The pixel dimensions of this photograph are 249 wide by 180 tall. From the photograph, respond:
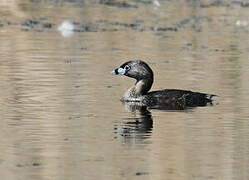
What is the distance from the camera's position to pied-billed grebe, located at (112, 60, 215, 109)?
1563 centimetres


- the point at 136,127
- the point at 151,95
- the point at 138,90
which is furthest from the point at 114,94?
the point at 136,127

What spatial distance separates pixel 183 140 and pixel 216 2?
23271 mm

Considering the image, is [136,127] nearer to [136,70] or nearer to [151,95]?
[151,95]

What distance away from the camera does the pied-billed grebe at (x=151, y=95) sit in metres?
15.6

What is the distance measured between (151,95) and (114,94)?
25.5 inches

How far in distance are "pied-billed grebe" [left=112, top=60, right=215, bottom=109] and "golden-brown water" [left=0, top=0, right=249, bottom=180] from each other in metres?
0.29

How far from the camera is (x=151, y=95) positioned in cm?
1622

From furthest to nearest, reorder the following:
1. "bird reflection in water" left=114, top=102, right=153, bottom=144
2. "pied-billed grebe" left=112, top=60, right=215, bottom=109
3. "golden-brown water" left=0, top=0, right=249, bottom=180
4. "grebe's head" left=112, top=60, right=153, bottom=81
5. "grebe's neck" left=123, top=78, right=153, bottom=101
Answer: "grebe's head" left=112, top=60, right=153, bottom=81, "grebe's neck" left=123, top=78, right=153, bottom=101, "pied-billed grebe" left=112, top=60, right=215, bottom=109, "bird reflection in water" left=114, top=102, right=153, bottom=144, "golden-brown water" left=0, top=0, right=249, bottom=180

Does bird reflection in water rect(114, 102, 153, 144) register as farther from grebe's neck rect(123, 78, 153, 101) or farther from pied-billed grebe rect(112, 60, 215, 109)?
grebe's neck rect(123, 78, 153, 101)

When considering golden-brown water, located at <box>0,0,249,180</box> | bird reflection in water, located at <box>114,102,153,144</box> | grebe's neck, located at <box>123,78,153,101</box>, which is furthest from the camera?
grebe's neck, located at <box>123,78,153,101</box>

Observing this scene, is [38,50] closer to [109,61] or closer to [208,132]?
[109,61]

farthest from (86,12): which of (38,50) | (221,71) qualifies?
(221,71)

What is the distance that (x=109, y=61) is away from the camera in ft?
68.6

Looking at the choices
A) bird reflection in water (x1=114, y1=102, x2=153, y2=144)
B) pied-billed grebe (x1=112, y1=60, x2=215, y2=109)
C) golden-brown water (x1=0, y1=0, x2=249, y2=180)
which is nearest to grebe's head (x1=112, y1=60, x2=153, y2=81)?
pied-billed grebe (x1=112, y1=60, x2=215, y2=109)
